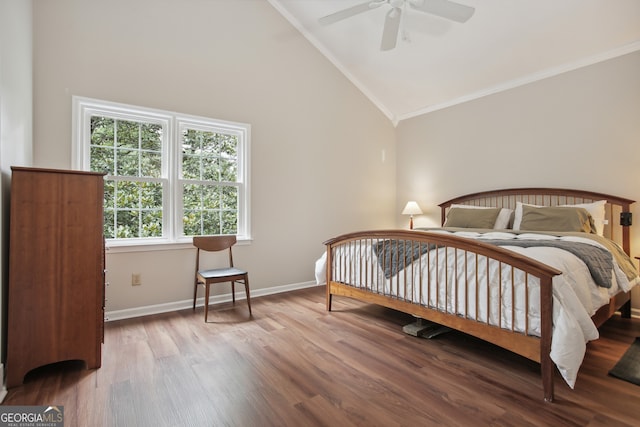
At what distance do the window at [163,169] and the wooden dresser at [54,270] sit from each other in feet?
3.21

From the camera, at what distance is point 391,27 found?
117 inches

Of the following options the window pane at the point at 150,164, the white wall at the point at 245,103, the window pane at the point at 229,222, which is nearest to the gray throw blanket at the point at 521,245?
the white wall at the point at 245,103

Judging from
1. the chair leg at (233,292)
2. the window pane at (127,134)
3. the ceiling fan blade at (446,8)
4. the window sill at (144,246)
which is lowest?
the chair leg at (233,292)

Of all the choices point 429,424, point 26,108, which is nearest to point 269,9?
point 26,108

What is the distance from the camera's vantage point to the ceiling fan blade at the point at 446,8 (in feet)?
8.55

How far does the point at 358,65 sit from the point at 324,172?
156cm

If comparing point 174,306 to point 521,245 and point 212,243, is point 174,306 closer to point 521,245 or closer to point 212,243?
point 212,243

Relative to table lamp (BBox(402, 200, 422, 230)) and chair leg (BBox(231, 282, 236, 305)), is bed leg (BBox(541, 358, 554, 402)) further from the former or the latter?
table lamp (BBox(402, 200, 422, 230))

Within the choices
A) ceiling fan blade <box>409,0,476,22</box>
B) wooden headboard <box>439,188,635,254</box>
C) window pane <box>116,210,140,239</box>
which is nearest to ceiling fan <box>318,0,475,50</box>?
ceiling fan blade <box>409,0,476,22</box>

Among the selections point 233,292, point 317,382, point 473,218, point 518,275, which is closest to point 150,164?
point 233,292

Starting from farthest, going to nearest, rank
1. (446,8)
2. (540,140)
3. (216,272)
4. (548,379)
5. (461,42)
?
1. (540,140)
2. (461,42)
3. (216,272)
4. (446,8)
5. (548,379)

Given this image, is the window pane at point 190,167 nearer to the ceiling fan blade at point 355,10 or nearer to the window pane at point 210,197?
the window pane at point 210,197

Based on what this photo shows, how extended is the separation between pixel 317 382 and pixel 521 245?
172 centimetres

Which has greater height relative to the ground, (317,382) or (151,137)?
(151,137)
